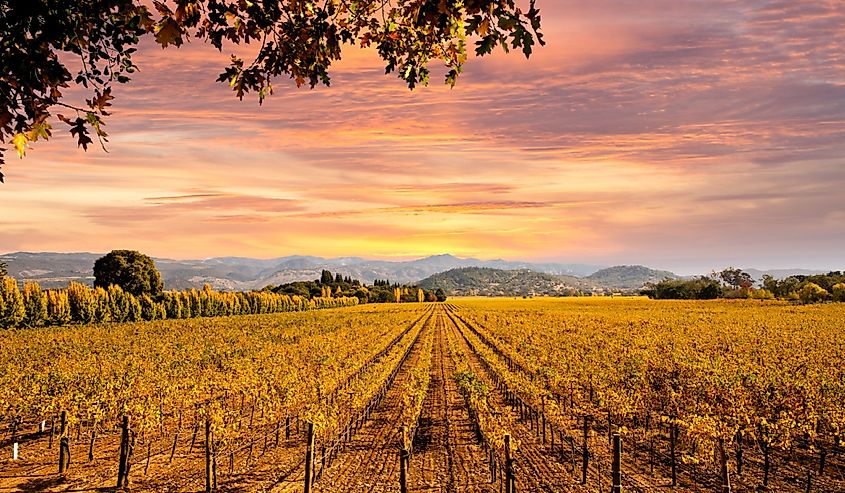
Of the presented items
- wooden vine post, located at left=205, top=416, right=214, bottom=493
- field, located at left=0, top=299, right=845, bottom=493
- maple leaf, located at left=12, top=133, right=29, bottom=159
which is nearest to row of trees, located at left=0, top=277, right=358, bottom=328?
field, located at left=0, top=299, right=845, bottom=493

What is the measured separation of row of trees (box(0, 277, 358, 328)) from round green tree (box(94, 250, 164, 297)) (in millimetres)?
13177

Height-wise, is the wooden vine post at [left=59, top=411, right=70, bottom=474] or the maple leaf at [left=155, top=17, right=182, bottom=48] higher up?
the maple leaf at [left=155, top=17, right=182, bottom=48]

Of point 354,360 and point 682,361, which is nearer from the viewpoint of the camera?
point 682,361

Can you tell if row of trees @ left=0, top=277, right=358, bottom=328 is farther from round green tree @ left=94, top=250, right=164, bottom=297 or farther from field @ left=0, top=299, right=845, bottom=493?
field @ left=0, top=299, right=845, bottom=493

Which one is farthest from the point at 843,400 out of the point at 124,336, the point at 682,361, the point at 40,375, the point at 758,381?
the point at 124,336

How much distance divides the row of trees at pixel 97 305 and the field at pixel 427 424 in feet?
79.4

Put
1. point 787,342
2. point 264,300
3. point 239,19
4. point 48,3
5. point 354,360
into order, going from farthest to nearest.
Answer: point 264,300 → point 787,342 → point 354,360 → point 239,19 → point 48,3

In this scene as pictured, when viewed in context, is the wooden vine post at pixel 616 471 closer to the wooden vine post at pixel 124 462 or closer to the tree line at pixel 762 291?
the wooden vine post at pixel 124 462

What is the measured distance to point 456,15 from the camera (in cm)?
396

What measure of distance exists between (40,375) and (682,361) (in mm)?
28331

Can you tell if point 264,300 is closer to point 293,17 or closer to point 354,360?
point 354,360

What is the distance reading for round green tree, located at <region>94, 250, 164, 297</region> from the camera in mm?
85812

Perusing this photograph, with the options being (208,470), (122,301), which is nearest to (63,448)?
(208,470)

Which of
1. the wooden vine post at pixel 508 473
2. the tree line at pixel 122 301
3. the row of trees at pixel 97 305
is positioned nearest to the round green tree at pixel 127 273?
the tree line at pixel 122 301
